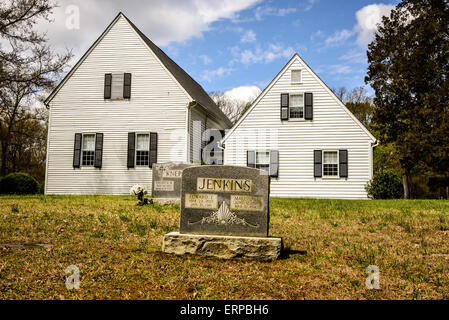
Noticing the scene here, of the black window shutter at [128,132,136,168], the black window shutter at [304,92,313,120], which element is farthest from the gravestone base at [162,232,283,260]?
the black window shutter at [304,92,313,120]

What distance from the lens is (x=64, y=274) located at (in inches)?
173

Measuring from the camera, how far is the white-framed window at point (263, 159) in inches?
750

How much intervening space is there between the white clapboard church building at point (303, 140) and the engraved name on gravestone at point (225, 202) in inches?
517

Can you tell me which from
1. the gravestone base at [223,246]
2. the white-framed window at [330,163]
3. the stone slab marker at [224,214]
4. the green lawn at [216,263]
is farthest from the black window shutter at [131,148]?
the gravestone base at [223,246]

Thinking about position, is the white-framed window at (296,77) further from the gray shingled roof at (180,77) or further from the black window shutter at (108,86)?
the black window shutter at (108,86)

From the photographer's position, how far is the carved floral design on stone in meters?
5.61

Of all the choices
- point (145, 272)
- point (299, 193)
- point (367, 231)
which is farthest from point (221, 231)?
point (299, 193)

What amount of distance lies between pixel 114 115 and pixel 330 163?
38.9 ft

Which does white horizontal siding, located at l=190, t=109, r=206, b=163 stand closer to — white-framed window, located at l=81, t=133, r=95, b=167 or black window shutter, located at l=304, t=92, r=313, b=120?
white-framed window, located at l=81, t=133, r=95, b=167

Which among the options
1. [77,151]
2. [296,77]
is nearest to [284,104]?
[296,77]

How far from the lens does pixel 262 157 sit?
754 inches
